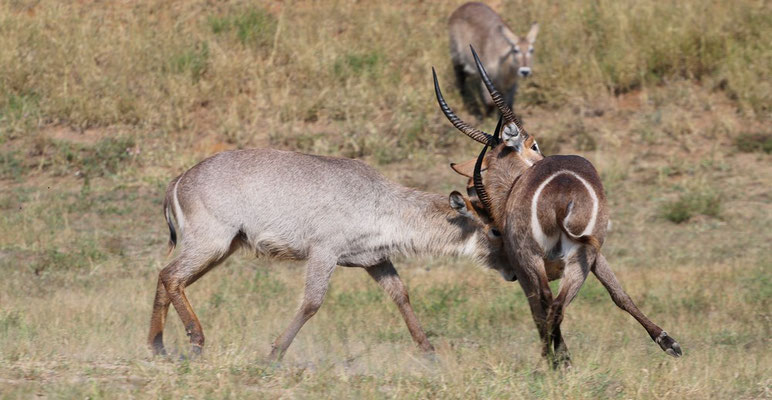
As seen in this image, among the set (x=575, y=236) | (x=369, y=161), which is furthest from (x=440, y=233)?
(x=369, y=161)

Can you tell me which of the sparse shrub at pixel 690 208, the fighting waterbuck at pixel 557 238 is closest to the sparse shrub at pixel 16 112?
the sparse shrub at pixel 690 208

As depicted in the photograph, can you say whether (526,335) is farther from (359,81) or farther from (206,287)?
(359,81)

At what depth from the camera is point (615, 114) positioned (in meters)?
11.5

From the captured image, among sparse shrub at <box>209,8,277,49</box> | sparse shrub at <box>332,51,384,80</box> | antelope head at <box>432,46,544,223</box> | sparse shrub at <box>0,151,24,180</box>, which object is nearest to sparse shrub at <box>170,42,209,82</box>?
sparse shrub at <box>209,8,277,49</box>

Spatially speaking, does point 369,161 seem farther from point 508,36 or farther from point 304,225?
point 304,225

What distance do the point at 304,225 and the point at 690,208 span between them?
15.1 feet

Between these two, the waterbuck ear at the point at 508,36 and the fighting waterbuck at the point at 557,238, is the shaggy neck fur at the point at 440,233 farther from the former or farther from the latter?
the waterbuck ear at the point at 508,36

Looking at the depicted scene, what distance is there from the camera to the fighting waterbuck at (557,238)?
505 centimetres

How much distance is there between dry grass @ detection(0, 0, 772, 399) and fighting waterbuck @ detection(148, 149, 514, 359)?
42cm

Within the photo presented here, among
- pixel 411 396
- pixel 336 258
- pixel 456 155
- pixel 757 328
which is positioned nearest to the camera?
pixel 411 396

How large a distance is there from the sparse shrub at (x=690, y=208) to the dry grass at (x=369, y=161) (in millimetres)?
37

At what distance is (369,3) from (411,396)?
9.73 metres

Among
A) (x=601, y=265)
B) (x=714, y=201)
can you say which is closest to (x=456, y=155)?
(x=714, y=201)

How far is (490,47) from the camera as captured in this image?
40.3 ft
